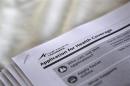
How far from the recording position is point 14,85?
1.49 ft

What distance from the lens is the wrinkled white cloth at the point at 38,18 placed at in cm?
51

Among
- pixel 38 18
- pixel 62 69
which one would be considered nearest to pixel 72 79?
pixel 62 69

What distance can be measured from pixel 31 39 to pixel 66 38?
0.06 meters

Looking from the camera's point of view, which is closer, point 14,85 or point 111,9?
point 14,85

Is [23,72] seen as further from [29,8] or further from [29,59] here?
[29,8]

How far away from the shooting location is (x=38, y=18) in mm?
541

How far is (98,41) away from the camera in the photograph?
515mm

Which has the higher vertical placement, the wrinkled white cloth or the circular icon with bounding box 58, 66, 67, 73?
the wrinkled white cloth

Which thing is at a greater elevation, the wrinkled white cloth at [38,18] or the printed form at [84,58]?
the wrinkled white cloth at [38,18]

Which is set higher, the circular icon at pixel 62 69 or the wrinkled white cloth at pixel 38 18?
the wrinkled white cloth at pixel 38 18

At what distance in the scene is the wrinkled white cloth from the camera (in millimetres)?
512

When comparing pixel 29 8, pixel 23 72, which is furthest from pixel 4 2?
pixel 23 72

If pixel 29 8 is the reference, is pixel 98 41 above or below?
below

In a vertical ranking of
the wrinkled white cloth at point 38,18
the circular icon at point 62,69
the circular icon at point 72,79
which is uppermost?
the wrinkled white cloth at point 38,18
